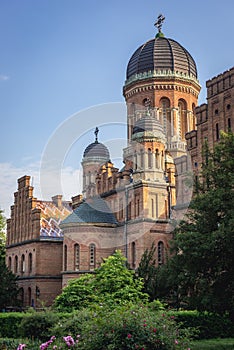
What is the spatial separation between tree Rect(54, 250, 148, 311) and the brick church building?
308 inches

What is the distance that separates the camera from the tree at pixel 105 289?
105ft

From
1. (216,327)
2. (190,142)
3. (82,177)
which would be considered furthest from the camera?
(82,177)

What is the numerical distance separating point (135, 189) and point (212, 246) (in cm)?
2184

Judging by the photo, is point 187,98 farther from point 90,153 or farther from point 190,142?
point 190,142

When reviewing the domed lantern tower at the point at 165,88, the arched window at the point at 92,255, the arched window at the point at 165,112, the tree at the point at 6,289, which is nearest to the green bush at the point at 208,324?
the arched window at the point at 92,255

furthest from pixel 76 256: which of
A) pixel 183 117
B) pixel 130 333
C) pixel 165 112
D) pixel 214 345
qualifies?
pixel 130 333

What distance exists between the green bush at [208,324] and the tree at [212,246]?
16.1ft

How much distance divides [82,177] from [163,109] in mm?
13668

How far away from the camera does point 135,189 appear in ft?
143

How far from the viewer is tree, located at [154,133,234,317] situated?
22359mm

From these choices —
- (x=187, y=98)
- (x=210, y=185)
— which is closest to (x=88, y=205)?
(x=187, y=98)

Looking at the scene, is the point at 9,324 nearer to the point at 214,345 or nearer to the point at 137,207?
the point at 214,345

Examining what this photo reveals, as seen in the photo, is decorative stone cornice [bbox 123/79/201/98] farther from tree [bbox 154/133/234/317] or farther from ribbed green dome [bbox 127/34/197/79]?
tree [bbox 154/133/234/317]

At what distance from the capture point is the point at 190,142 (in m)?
38.5
